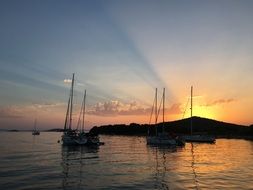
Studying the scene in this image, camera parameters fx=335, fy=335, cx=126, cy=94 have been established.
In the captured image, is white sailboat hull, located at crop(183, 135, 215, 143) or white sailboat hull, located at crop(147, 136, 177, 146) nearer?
white sailboat hull, located at crop(147, 136, 177, 146)

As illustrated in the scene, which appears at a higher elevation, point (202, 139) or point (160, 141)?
point (202, 139)

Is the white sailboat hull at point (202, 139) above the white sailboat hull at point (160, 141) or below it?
above

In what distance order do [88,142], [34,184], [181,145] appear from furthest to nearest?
[181,145] < [88,142] < [34,184]

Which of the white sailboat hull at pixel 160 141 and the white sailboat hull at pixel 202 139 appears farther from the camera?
the white sailboat hull at pixel 202 139

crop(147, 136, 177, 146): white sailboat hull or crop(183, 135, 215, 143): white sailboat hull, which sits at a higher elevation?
crop(183, 135, 215, 143): white sailboat hull

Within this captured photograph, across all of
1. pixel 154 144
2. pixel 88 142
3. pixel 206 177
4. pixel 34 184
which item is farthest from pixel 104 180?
pixel 154 144

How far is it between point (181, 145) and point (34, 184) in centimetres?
7444

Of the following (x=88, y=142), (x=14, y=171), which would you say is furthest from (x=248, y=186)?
(x=88, y=142)

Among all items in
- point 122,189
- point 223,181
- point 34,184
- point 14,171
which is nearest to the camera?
point 122,189

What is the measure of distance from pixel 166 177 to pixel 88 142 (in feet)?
194

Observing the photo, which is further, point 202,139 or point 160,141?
point 202,139

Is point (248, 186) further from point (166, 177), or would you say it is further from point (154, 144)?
point (154, 144)

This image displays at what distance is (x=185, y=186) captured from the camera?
3272 centimetres

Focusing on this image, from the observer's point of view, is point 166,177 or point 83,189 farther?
point 166,177
